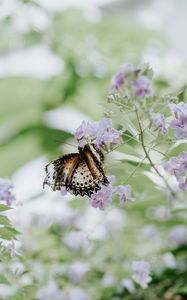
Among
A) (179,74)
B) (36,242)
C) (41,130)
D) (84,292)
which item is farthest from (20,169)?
(84,292)

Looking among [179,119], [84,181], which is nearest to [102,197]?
[84,181]

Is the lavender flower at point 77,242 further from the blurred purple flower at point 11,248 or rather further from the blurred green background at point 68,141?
the blurred purple flower at point 11,248

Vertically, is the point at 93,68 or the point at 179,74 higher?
the point at 93,68

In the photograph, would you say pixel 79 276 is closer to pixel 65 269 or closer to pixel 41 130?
pixel 65 269

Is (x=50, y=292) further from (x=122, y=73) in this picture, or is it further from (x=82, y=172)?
(x=122, y=73)

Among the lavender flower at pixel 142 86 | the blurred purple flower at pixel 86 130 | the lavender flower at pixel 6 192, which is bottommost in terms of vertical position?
the lavender flower at pixel 142 86

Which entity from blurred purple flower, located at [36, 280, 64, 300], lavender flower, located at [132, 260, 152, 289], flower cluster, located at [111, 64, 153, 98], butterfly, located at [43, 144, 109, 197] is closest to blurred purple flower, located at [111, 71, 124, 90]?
flower cluster, located at [111, 64, 153, 98]

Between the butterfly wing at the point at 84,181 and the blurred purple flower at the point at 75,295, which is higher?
the blurred purple flower at the point at 75,295

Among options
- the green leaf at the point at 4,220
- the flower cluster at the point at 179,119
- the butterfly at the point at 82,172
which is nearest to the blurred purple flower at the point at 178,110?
the flower cluster at the point at 179,119
